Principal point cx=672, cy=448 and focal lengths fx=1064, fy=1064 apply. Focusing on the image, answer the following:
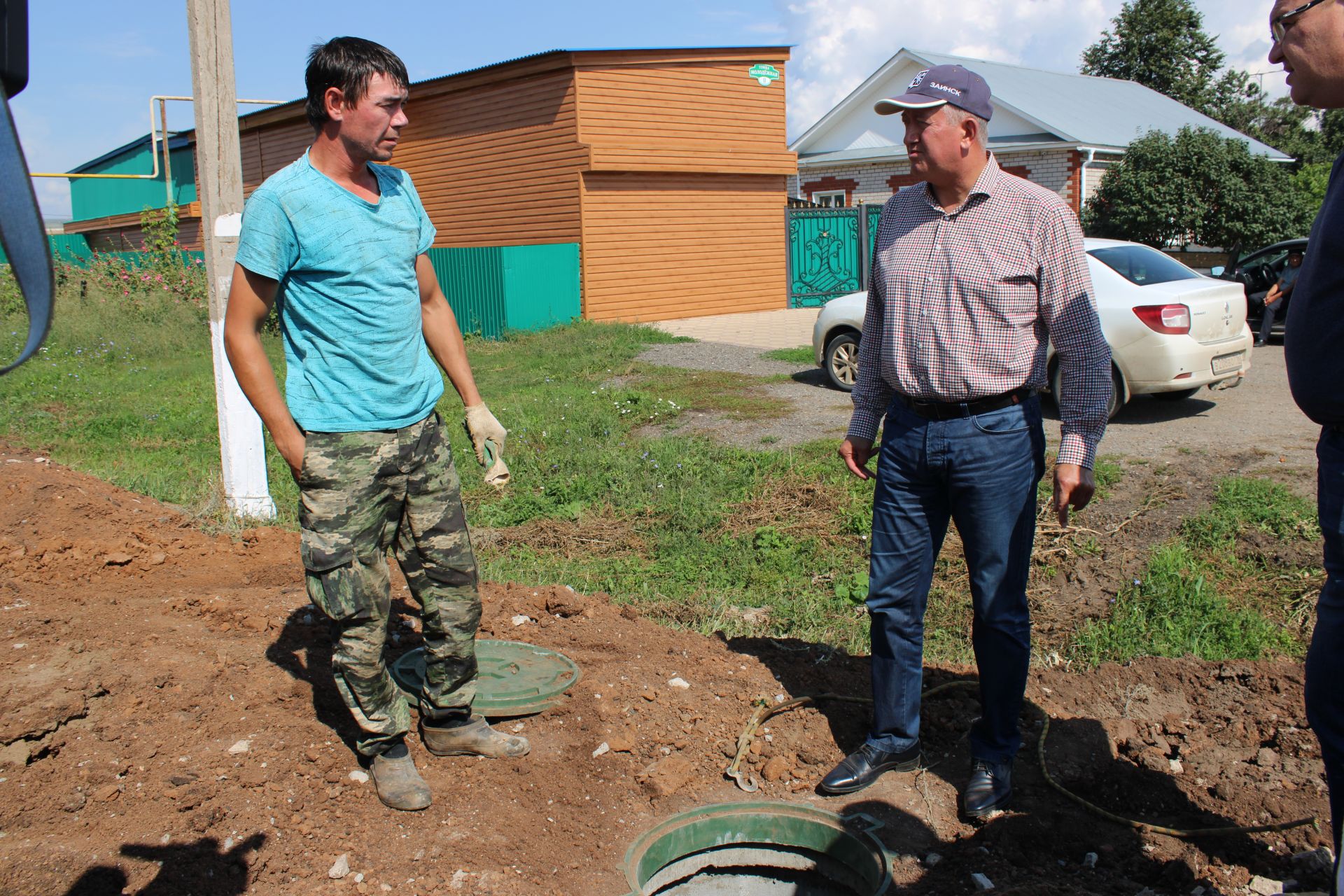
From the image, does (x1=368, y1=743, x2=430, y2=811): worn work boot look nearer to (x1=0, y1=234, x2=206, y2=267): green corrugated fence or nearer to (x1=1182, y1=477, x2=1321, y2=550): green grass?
(x1=1182, y1=477, x2=1321, y2=550): green grass

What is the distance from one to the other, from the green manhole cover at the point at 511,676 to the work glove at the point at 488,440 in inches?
26.0

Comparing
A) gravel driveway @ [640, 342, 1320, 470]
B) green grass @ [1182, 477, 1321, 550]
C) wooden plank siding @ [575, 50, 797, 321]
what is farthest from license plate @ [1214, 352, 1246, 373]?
wooden plank siding @ [575, 50, 797, 321]

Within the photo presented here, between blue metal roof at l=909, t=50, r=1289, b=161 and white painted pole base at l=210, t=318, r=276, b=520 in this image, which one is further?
blue metal roof at l=909, t=50, r=1289, b=161

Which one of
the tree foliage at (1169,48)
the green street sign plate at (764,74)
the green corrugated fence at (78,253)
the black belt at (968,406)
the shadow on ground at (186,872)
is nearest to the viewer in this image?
the shadow on ground at (186,872)

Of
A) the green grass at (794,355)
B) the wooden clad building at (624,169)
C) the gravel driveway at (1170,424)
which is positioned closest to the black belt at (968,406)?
the gravel driveway at (1170,424)

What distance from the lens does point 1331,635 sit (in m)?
2.31

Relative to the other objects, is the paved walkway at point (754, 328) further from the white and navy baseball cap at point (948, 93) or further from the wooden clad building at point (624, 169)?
the white and navy baseball cap at point (948, 93)

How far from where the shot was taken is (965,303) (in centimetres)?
309

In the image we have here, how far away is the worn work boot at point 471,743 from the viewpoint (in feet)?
11.4

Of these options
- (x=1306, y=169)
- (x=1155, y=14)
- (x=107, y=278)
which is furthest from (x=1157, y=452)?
(x=1155, y=14)

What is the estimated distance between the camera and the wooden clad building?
17.6 m

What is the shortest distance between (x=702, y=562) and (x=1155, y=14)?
44172 mm

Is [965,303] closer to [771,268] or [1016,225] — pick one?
[1016,225]

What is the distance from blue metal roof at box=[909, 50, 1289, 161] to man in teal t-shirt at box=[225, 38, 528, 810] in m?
22.4
